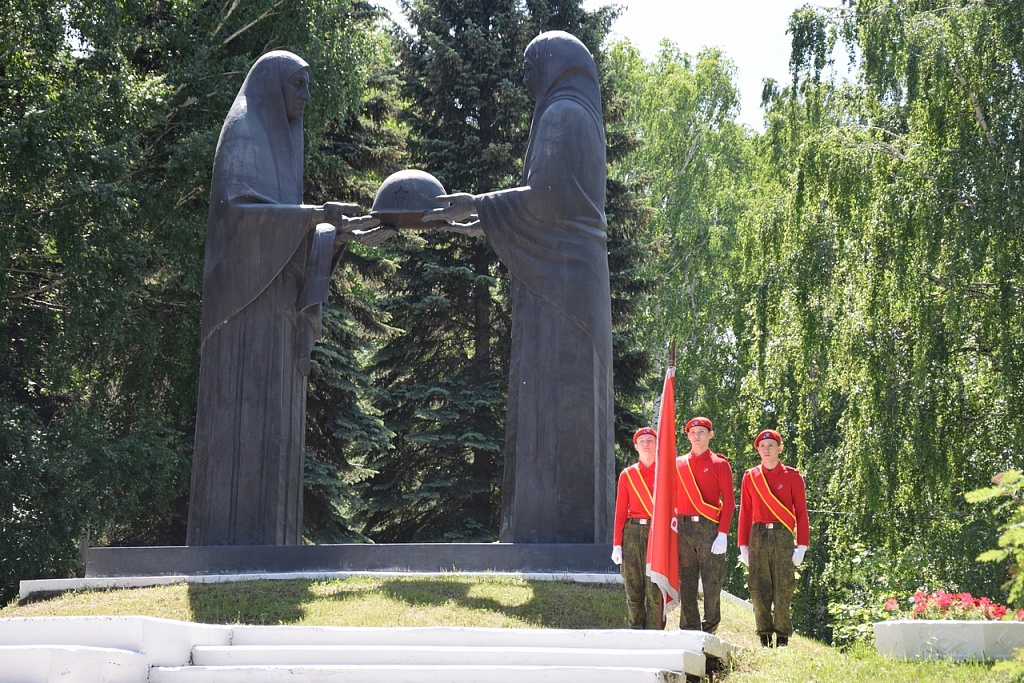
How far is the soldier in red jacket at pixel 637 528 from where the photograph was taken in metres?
8.33

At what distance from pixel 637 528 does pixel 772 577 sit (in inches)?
44.0

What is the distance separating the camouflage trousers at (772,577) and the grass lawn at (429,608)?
21 cm

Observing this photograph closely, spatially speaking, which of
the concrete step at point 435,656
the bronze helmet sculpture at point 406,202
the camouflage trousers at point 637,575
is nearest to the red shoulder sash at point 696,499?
the camouflage trousers at point 637,575

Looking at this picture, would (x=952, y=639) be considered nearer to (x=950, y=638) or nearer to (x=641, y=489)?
(x=950, y=638)

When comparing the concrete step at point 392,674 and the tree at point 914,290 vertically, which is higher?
the tree at point 914,290

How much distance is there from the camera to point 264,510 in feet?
37.9

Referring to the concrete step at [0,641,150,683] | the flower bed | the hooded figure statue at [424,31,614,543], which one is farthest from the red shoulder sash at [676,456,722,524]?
the concrete step at [0,641,150,683]

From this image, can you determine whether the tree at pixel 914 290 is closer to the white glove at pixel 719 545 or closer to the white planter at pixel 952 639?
the white glove at pixel 719 545

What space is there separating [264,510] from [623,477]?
4318 mm

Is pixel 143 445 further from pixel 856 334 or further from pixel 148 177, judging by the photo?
pixel 856 334

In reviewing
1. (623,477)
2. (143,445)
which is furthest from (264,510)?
(143,445)

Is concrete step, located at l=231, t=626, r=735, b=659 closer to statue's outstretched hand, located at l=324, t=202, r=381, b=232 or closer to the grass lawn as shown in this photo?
the grass lawn

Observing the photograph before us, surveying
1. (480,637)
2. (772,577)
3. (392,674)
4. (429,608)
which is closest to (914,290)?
(772,577)

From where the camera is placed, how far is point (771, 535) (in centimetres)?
889
